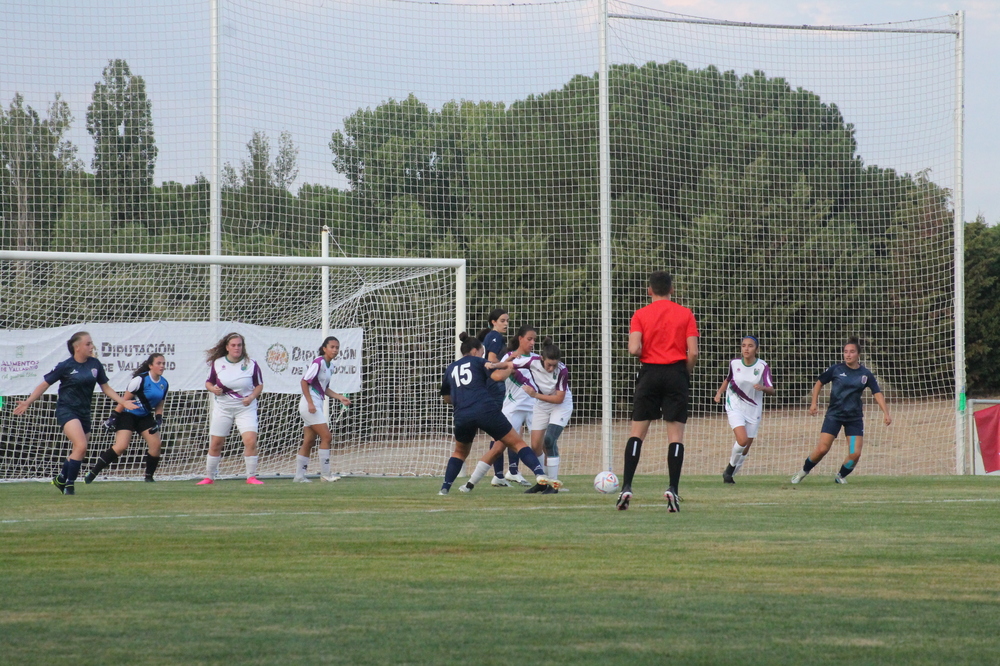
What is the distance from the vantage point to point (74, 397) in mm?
12688

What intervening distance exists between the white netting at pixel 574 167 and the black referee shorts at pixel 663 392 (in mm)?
8729

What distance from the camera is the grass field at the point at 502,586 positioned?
3.81 m

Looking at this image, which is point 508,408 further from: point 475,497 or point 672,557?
point 672,557

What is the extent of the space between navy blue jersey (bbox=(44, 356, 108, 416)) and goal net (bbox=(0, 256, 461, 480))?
2908mm

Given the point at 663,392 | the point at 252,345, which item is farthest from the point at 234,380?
the point at 663,392

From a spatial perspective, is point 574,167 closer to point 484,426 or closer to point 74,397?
point 484,426

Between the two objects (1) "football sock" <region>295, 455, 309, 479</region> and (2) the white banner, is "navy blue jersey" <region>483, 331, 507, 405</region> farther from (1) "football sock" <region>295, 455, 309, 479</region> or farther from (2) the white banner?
(2) the white banner

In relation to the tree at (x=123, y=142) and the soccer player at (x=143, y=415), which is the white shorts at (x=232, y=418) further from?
the tree at (x=123, y=142)

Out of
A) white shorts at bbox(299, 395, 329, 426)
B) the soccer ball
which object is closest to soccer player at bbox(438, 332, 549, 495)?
the soccer ball

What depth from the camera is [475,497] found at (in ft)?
38.0

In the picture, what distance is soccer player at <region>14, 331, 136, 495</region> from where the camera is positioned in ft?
40.7

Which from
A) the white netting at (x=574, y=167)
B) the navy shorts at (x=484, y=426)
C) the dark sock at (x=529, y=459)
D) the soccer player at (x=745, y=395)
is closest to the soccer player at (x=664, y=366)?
the navy shorts at (x=484, y=426)

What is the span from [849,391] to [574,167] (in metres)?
7.89

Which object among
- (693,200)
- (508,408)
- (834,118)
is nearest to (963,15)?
(834,118)
